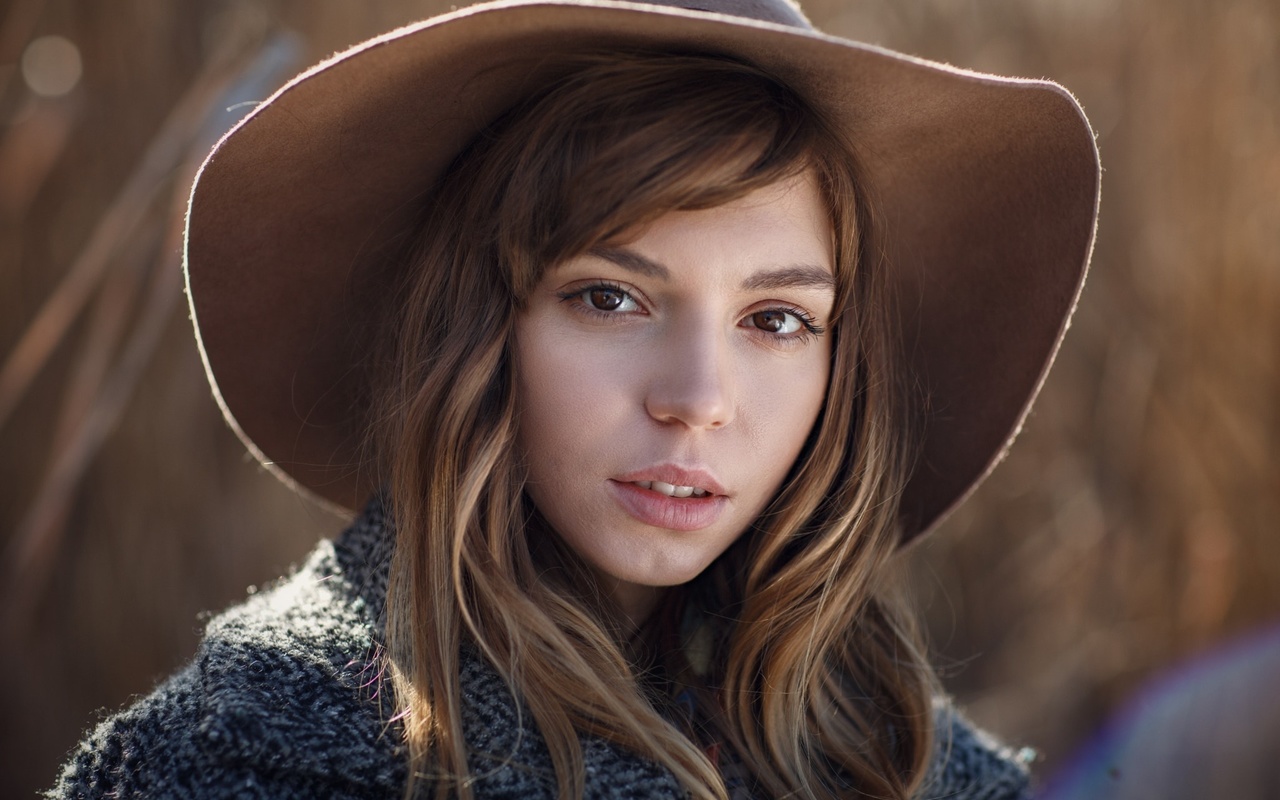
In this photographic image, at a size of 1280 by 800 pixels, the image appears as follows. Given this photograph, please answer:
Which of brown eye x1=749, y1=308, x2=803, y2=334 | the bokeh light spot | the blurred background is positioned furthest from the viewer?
the blurred background

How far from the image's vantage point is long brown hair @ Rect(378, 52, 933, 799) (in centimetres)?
146

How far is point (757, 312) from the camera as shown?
5.20 feet

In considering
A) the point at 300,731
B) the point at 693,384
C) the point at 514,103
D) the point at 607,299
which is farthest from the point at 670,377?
the point at 300,731

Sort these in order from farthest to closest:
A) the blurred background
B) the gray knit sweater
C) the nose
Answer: the blurred background < the nose < the gray knit sweater

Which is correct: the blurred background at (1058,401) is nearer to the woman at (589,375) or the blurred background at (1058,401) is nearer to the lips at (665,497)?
the woman at (589,375)

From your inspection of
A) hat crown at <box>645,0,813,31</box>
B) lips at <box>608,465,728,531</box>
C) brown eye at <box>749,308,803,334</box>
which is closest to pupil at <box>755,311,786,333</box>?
brown eye at <box>749,308,803,334</box>

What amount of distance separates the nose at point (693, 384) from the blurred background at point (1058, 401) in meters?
2.23

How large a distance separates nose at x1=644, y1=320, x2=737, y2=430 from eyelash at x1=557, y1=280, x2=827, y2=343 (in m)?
0.11

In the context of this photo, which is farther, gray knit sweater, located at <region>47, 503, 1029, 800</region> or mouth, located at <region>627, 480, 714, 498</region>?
mouth, located at <region>627, 480, 714, 498</region>

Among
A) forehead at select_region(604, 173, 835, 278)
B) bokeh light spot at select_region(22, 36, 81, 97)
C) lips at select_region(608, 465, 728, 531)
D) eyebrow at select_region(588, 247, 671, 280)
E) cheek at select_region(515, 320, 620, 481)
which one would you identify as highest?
bokeh light spot at select_region(22, 36, 81, 97)

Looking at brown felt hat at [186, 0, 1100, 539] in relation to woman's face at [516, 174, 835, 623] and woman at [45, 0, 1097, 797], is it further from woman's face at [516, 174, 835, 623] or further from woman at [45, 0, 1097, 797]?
woman's face at [516, 174, 835, 623]

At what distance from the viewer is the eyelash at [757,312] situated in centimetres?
152

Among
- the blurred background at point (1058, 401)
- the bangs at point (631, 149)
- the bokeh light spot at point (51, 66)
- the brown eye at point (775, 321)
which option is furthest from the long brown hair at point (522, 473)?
the bokeh light spot at point (51, 66)

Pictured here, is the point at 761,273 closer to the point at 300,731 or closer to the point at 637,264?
the point at 637,264
